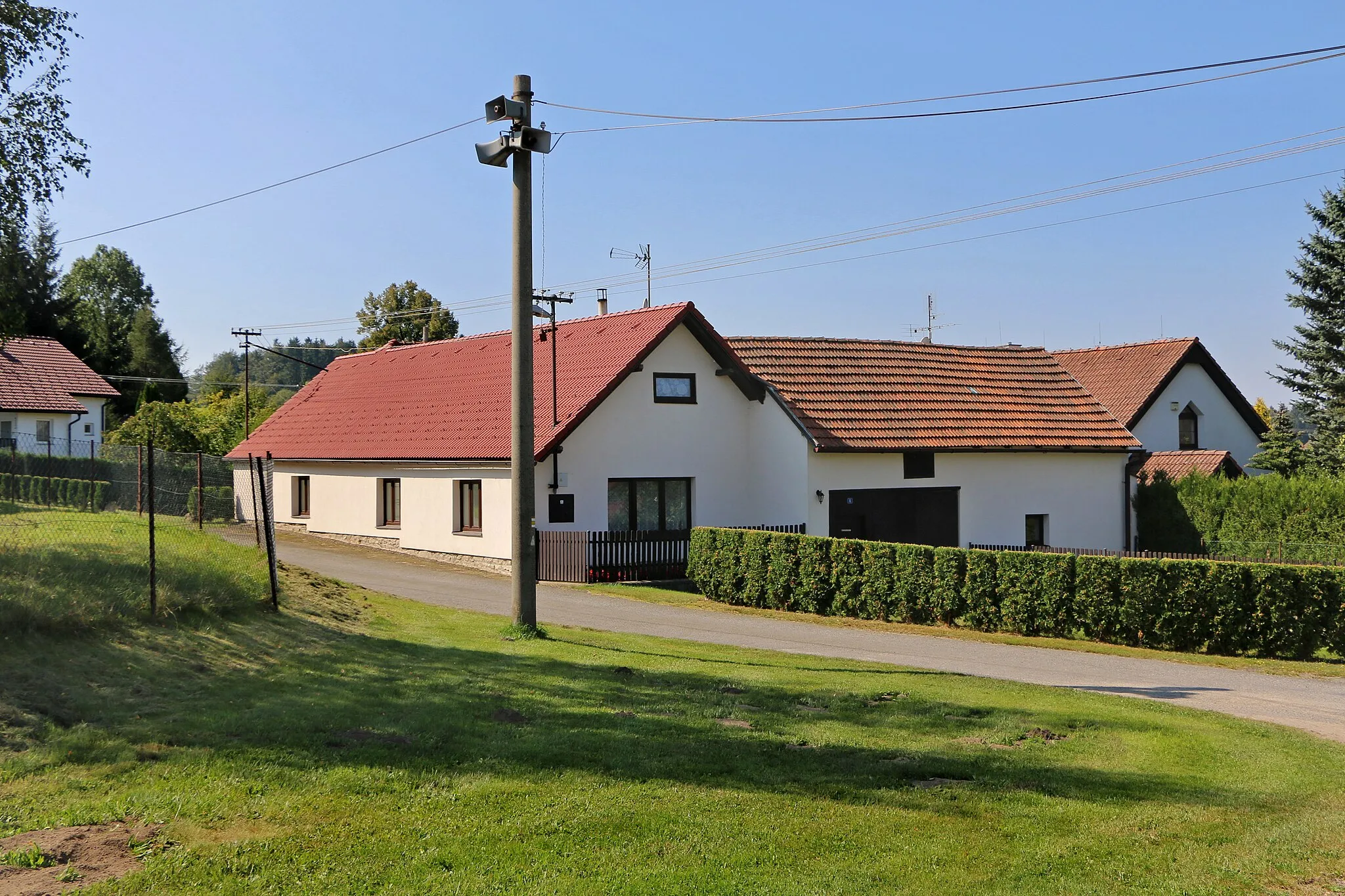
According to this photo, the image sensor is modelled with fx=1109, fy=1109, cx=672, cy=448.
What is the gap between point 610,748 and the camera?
8.77 metres

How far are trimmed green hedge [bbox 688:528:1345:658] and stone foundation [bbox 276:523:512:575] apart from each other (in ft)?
21.3

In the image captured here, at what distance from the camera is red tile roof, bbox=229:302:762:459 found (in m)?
28.7

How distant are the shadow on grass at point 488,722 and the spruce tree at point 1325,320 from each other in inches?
1434

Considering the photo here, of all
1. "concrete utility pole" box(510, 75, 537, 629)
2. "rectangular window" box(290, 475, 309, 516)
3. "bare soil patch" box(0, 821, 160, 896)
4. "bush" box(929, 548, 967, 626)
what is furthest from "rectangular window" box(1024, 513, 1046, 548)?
"bare soil patch" box(0, 821, 160, 896)

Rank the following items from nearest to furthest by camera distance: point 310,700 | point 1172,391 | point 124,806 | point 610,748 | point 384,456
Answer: point 124,806
point 610,748
point 310,700
point 384,456
point 1172,391

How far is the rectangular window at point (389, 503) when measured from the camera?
3244cm

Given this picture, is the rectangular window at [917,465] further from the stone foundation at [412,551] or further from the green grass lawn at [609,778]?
the green grass lawn at [609,778]

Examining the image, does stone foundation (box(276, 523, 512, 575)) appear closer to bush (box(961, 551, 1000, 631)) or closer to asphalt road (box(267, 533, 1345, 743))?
asphalt road (box(267, 533, 1345, 743))

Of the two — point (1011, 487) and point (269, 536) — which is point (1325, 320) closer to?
point (1011, 487)

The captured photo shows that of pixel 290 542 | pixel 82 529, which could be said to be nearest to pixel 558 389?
pixel 290 542

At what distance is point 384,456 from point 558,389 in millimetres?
5853

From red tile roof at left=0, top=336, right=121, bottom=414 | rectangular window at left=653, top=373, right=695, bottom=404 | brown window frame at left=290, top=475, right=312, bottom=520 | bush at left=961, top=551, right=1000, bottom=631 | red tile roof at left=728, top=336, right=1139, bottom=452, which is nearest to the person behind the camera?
bush at left=961, top=551, right=1000, bottom=631

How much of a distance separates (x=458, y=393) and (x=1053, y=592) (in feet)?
62.3

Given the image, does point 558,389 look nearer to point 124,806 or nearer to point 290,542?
point 290,542
